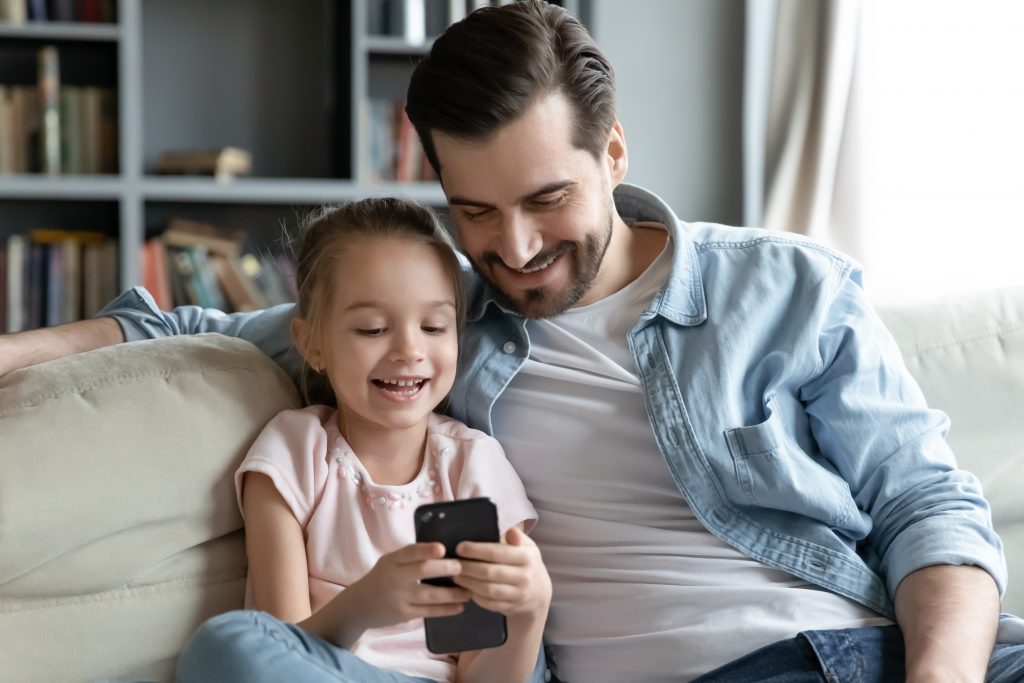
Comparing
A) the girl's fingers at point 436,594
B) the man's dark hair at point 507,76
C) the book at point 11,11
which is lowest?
the girl's fingers at point 436,594

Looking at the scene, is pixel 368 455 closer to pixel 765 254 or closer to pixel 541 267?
pixel 541 267

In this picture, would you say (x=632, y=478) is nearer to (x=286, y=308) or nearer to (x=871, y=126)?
(x=286, y=308)

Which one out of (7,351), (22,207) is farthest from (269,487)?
(22,207)

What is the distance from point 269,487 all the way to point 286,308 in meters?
0.44

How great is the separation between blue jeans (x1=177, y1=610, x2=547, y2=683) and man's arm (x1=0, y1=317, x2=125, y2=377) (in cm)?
53

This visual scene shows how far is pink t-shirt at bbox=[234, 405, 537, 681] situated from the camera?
4.26ft

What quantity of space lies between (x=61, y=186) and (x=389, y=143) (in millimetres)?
970

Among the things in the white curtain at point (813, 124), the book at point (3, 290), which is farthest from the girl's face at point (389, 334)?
the book at point (3, 290)

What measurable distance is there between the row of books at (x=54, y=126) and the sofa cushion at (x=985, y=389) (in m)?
2.63

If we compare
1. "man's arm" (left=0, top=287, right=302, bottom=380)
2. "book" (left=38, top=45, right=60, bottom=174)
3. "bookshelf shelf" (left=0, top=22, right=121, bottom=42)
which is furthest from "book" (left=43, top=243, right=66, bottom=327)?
"man's arm" (left=0, top=287, right=302, bottom=380)

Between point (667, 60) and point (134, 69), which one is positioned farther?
point (667, 60)

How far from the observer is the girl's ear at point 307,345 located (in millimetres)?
1426

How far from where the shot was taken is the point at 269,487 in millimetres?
1329

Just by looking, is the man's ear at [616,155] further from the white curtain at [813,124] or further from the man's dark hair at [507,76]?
the white curtain at [813,124]
